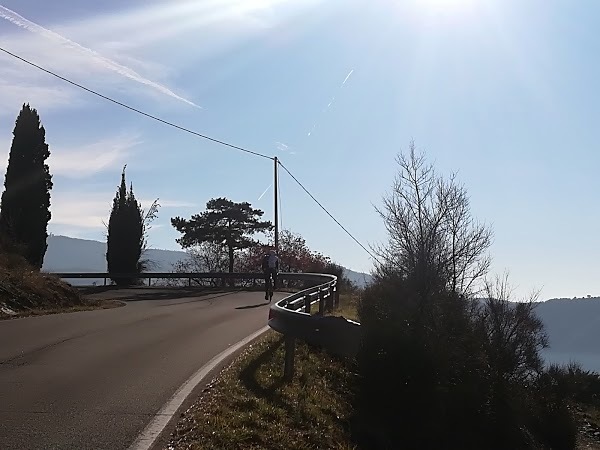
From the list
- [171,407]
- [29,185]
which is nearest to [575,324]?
[29,185]

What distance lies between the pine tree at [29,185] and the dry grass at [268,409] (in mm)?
21898

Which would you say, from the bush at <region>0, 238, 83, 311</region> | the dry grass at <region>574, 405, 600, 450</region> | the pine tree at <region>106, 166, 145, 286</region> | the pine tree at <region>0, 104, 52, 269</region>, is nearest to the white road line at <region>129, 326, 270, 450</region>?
the bush at <region>0, 238, 83, 311</region>

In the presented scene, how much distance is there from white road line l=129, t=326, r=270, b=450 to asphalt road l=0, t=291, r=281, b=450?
0.31 ft

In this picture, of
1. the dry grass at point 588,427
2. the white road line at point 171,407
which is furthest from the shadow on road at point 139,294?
the white road line at point 171,407

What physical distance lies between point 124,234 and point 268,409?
112 ft

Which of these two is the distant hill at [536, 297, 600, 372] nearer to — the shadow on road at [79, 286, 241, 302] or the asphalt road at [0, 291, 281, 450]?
the shadow on road at [79, 286, 241, 302]

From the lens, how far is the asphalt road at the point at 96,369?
6.48 metres

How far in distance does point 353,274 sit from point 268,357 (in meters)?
29.6

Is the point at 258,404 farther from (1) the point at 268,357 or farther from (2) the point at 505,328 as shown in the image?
(2) the point at 505,328

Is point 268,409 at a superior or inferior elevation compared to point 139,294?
inferior

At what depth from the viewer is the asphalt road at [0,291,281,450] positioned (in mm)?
6484

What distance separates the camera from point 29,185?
100 ft

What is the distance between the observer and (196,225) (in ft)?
175

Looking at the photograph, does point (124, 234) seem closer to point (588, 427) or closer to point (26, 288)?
point (26, 288)
